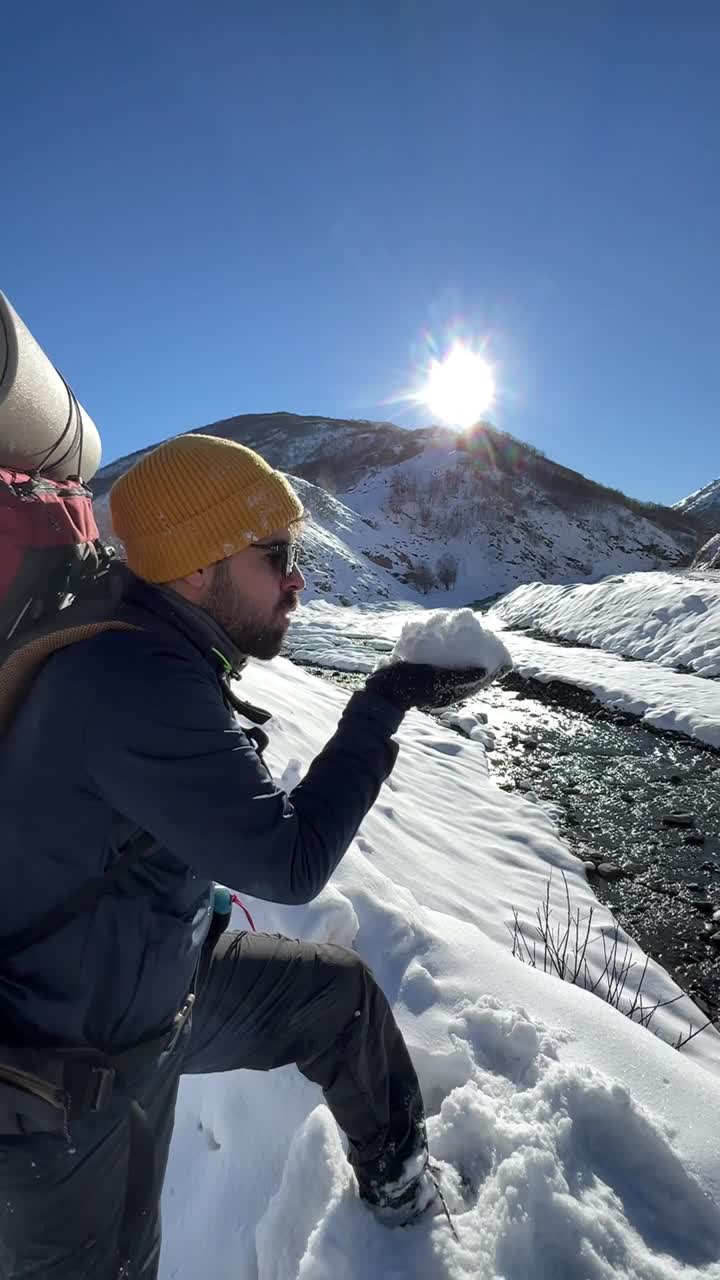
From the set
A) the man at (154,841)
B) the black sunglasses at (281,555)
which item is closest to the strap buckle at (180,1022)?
the man at (154,841)

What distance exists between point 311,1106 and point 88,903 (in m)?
1.36

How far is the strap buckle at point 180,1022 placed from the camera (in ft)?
4.70

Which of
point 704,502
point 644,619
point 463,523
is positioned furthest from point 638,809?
point 704,502

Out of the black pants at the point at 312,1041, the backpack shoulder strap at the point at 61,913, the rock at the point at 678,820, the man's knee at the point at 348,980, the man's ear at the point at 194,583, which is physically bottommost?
the black pants at the point at 312,1041

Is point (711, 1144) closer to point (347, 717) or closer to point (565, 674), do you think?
point (347, 717)

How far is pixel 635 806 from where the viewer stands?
6.77m

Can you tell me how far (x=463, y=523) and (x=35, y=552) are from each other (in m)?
38.3

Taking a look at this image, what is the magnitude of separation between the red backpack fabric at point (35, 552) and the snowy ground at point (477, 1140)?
1763 mm

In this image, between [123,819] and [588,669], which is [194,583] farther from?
[588,669]

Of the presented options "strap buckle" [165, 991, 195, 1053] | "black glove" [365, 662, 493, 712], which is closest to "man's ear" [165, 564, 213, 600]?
"black glove" [365, 662, 493, 712]

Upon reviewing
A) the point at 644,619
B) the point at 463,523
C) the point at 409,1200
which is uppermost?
the point at 463,523

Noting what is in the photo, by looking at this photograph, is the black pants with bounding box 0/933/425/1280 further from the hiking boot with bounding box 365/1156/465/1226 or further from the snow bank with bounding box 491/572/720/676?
the snow bank with bounding box 491/572/720/676

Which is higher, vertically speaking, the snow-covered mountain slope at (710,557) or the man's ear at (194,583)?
the snow-covered mountain slope at (710,557)

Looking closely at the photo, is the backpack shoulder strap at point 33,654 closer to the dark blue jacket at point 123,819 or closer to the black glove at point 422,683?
the dark blue jacket at point 123,819
